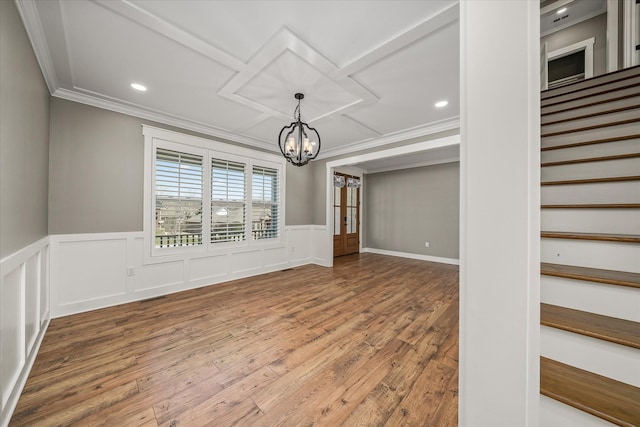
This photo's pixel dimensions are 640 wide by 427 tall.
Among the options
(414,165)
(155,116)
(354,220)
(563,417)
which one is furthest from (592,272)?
(354,220)

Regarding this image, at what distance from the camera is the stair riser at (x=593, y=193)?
1370 millimetres

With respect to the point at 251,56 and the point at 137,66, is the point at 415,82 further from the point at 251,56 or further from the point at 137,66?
the point at 137,66

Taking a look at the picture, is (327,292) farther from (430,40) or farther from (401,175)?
(401,175)

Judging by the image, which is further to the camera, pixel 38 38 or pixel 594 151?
pixel 38 38

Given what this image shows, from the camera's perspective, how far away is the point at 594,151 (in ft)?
5.62

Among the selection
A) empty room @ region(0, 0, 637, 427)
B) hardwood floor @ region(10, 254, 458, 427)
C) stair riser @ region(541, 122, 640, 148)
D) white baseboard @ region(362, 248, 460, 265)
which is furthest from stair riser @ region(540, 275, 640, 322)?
white baseboard @ region(362, 248, 460, 265)

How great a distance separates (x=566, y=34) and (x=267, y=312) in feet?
19.4

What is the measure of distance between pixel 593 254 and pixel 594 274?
0.70ft

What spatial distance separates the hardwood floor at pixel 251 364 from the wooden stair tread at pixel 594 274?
1.05m

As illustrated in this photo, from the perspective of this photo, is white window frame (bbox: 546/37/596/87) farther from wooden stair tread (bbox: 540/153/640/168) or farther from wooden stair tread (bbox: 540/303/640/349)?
wooden stair tread (bbox: 540/303/640/349)

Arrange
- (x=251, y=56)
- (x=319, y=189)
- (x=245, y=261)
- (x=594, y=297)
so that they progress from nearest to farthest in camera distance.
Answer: (x=594, y=297)
(x=251, y=56)
(x=245, y=261)
(x=319, y=189)

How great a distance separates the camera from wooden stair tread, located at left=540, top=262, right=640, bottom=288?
99cm

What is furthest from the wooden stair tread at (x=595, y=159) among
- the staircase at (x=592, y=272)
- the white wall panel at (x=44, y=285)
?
the white wall panel at (x=44, y=285)

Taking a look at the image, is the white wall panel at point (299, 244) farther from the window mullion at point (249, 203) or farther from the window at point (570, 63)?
the window at point (570, 63)
